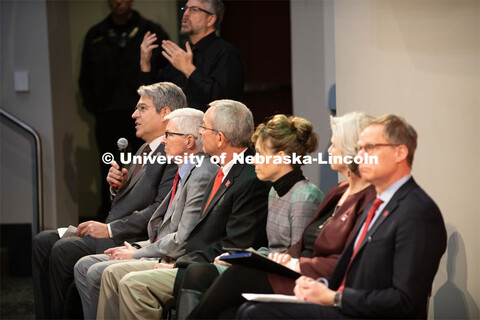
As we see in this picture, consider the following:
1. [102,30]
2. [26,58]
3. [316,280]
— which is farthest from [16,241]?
[316,280]

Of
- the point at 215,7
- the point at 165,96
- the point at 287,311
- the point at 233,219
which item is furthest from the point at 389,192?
the point at 215,7

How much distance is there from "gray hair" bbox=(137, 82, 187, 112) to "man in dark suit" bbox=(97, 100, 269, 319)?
2.43ft

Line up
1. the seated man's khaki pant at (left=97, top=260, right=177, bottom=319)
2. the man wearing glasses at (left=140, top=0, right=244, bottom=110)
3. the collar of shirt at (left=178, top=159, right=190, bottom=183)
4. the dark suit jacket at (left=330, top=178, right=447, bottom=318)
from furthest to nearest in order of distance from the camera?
the man wearing glasses at (left=140, top=0, right=244, bottom=110)
the collar of shirt at (left=178, top=159, right=190, bottom=183)
the seated man's khaki pant at (left=97, top=260, right=177, bottom=319)
the dark suit jacket at (left=330, top=178, right=447, bottom=318)

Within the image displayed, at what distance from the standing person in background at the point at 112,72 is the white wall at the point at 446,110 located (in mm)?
3054

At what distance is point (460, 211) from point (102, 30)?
3915 mm

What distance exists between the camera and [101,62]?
6305 millimetres

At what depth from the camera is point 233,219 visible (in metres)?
3.32

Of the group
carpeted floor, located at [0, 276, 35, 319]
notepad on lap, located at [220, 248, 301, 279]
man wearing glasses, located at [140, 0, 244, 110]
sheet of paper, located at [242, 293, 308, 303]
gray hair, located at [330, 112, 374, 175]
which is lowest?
carpeted floor, located at [0, 276, 35, 319]

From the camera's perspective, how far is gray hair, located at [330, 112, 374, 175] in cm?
277

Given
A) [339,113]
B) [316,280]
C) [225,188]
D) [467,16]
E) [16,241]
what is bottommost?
[16,241]

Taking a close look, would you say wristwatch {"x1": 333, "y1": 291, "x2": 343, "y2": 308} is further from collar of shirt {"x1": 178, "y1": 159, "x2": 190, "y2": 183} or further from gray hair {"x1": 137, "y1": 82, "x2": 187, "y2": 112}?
gray hair {"x1": 137, "y1": 82, "x2": 187, "y2": 112}

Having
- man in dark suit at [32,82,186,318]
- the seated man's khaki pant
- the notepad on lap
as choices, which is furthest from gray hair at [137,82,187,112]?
the notepad on lap

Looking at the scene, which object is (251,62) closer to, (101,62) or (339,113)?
(101,62)

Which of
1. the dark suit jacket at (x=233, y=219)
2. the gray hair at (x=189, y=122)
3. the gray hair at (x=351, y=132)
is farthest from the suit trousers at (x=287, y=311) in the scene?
the gray hair at (x=189, y=122)
